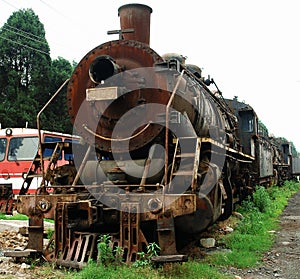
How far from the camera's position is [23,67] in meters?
24.0

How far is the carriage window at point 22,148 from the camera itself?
11.7 m

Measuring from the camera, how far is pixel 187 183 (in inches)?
201

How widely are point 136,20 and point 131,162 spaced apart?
2.32 m

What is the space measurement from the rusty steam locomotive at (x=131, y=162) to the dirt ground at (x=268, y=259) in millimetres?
507

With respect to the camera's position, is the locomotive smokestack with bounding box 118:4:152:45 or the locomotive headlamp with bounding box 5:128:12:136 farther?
the locomotive headlamp with bounding box 5:128:12:136

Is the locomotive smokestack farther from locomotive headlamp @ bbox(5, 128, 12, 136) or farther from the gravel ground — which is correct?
locomotive headlamp @ bbox(5, 128, 12, 136)

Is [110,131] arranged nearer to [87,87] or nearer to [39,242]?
[87,87]

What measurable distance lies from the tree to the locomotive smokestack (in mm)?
16274

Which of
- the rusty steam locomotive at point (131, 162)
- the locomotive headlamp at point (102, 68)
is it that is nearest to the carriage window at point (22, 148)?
the rusty steam locomotive at point (131, 162)

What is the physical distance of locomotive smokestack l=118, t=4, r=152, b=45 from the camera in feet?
21.2

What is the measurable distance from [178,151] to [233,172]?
3.97 m

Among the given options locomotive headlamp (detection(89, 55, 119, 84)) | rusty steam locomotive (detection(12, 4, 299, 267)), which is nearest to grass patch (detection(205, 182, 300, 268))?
rusty steam locomotive (detection(12, 4, 299, 267))

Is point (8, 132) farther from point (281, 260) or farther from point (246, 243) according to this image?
point (281, 260)

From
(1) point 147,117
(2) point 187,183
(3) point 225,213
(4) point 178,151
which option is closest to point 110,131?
(1) point 147,117
